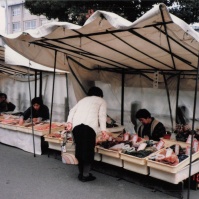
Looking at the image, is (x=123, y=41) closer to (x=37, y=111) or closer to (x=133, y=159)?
(x=133, y=159)

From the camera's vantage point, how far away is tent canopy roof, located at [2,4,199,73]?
366 cm

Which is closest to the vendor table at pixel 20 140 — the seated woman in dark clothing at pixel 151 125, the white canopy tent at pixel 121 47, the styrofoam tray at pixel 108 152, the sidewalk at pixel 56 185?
the sidewalk at pixel 56 185

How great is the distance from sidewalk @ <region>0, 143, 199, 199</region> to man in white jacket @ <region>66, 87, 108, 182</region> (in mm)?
374

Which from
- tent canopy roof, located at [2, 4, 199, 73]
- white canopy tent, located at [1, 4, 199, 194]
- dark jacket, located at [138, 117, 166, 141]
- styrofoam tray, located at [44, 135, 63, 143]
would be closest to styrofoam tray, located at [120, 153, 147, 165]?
white canopy tent, located at [1, 4, 199, 194]

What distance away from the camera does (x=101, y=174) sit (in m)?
5.80

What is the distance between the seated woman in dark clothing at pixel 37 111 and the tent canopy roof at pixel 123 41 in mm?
1195

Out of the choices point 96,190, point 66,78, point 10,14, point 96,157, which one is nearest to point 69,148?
point 96,157

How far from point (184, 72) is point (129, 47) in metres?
2.42

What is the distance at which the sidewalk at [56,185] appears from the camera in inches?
187

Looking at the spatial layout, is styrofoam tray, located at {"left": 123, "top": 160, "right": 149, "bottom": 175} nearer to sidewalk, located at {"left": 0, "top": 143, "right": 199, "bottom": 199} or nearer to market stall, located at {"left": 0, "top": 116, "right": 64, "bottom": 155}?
sidewalk, located at {"left": 0, "top": 143, "right": 199, "bottom": 199}

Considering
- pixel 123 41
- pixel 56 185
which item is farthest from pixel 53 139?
pixel 123 41

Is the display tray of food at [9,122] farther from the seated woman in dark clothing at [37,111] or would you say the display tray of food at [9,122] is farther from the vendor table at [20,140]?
the seated woman in dark clothing at [37,111]

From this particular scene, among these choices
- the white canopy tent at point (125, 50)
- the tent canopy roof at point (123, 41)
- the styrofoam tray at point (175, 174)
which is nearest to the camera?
the tent canopy roof at point (123, 41)

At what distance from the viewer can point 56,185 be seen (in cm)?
522
